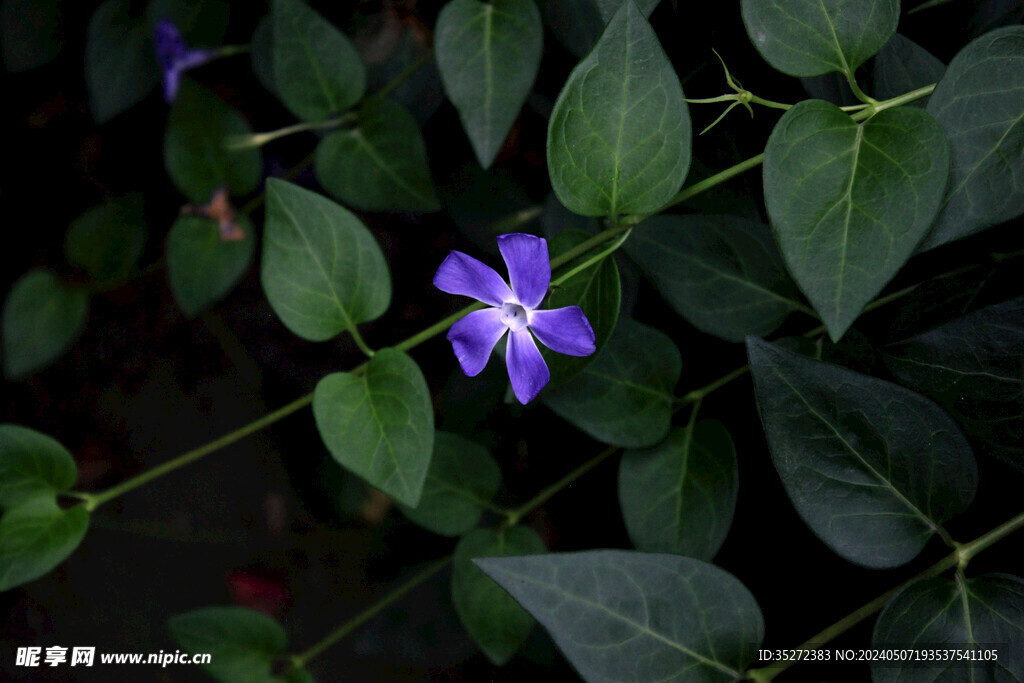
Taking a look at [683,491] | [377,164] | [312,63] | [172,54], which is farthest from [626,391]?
[172,54]

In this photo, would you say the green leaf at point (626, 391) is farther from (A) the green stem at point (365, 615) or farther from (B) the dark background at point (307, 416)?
(A) the green stem at point (365, 615)

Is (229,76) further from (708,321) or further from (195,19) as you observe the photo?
(708,321)

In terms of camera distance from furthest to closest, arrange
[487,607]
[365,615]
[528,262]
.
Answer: [365,615] → [487,607] → [528,262]

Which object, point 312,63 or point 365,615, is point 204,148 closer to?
point 312,63

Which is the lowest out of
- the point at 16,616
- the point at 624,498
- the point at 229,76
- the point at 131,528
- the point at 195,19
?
the point at 16,616

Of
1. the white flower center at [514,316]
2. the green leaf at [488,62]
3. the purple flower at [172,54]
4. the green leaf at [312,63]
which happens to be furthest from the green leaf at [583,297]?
the purple flower at [172,54]

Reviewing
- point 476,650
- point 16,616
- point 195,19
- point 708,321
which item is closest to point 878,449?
point 708,321
